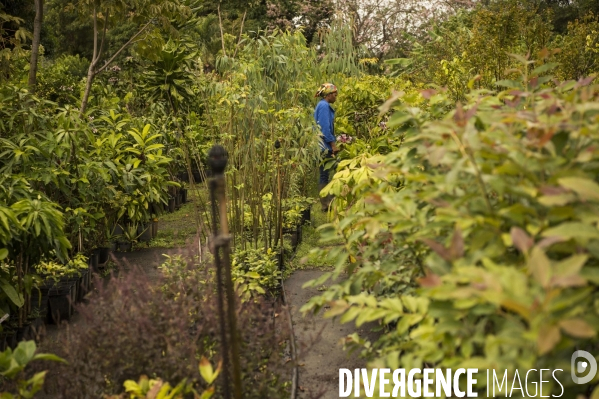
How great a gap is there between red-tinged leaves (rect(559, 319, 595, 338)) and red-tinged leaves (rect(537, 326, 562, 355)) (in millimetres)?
19

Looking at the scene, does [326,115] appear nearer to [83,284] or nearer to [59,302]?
[83,284]

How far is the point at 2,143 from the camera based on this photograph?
4934 millimetres

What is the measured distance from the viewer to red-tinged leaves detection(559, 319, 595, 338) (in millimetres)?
1360

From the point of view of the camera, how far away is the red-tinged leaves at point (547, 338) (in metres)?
1.35

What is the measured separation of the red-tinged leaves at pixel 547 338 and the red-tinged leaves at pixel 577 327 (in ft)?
0.06

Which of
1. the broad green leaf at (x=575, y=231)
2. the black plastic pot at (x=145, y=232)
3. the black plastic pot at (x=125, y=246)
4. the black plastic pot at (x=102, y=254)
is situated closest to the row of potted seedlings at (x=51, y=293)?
the black plastic pot at (x=102, y=254)

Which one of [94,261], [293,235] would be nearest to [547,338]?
[94,261]

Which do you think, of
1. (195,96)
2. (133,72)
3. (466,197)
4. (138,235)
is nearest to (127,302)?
(466,197)

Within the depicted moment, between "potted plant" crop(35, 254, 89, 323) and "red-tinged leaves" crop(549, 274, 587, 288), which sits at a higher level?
"red-tinged leaves" crop(549, 274, 587, 288)

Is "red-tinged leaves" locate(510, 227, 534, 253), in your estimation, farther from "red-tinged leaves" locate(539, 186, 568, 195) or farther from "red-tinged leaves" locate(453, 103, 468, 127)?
"red-tinged leaves" locate(453, 103, 468, 127)

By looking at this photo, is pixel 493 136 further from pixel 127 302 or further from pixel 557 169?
pixel 127 302

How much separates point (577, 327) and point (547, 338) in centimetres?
7

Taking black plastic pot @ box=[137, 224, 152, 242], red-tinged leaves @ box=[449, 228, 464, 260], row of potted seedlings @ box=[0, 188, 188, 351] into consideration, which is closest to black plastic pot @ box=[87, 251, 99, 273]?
row of potted seedlings @ box=[0, 188, 188, 351]

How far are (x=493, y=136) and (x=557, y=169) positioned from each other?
0.22 metres
